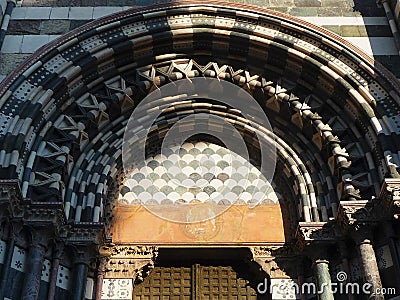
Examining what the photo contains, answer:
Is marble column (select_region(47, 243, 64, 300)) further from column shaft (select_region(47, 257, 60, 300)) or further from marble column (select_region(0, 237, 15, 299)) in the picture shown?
marble column (select_region(0, 237, 15, 299))

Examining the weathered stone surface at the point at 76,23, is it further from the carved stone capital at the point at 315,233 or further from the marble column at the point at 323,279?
the marble column at the point at 323,279

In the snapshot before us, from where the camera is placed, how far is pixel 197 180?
8977mm

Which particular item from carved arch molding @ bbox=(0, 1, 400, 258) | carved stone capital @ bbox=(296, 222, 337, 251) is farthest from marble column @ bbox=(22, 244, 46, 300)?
carved stone capital @ bbox=(296, 222, 337, 251)

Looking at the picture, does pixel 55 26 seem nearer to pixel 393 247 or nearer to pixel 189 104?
pixel 189 104

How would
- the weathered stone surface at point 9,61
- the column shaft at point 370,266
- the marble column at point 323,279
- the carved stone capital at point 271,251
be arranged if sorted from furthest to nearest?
the weathered stone surface at point 9,61, the carved stone capital at point 271,251, the marble column at point 323,279, the column shaft at point 370,266

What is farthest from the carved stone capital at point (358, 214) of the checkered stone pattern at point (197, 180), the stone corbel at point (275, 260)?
the checkered stone pattern at point (197, 180)

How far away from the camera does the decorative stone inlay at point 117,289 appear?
7664 mm

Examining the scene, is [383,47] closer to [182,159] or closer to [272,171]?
[272,171]

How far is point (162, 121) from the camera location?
9.19 m

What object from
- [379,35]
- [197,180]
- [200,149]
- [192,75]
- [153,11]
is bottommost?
[197,180]

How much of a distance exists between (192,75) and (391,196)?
11.9ft

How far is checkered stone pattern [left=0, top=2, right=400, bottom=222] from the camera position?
778cm

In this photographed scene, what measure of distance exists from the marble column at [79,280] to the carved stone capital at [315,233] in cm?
280

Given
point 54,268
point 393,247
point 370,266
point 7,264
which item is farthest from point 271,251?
point 7,264
